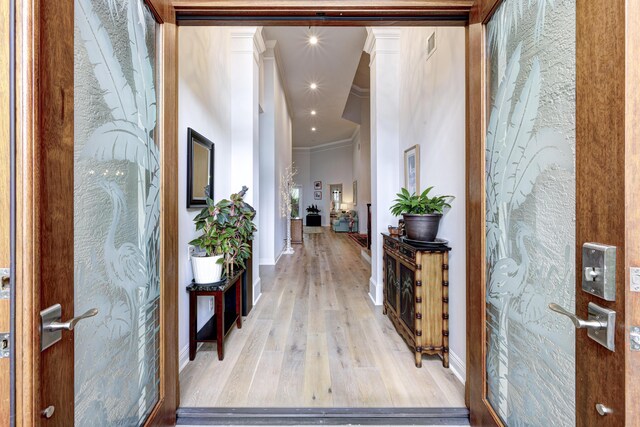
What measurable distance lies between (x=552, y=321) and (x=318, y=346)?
189cm

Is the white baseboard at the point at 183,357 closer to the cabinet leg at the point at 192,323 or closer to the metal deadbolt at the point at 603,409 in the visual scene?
the cabinet leg at the point at 192,323

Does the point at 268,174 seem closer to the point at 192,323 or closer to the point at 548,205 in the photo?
the point at 192,323

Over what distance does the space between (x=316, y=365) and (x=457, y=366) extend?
1050 millimetres

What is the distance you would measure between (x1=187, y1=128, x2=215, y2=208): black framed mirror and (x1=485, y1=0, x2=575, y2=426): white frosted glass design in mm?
2080

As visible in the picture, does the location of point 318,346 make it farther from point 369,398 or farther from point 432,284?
point 432,284

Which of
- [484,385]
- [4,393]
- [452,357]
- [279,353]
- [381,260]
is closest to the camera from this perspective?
[4,393]

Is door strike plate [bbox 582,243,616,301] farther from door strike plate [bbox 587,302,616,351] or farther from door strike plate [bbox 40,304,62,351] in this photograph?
door strike plate [bbox 40,304,62,351]

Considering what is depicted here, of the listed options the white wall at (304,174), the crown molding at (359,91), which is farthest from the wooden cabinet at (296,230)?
the white wall at (304,174)

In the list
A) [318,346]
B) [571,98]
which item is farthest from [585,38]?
[318,346]

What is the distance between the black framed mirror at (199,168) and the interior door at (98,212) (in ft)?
2.57

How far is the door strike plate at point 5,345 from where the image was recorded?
26.9 inches

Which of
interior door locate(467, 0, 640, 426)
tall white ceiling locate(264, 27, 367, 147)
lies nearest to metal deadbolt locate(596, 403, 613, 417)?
interior door locate(467, 0, 640, 426)

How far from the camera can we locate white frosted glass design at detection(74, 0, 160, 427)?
3.04ft

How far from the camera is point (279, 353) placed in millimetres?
2355
